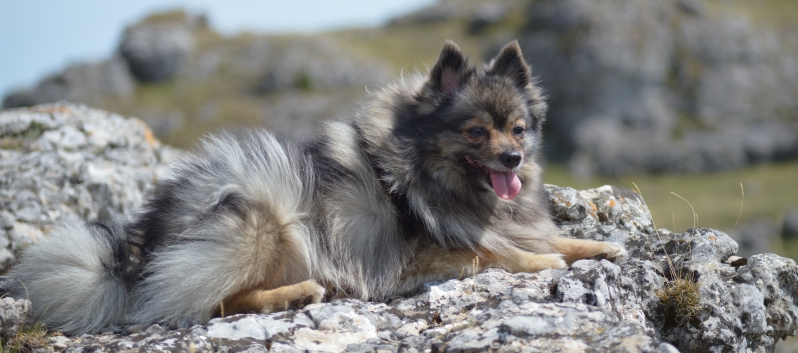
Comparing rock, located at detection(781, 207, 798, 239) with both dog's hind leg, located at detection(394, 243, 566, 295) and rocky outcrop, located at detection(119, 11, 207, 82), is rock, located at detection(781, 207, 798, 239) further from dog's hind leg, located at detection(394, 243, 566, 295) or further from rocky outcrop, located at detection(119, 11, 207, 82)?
rocky outcrop, located at detection(119, 11, 207, 82)

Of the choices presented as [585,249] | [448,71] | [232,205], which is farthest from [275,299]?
[585,249]

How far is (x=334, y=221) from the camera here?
541 centimetres

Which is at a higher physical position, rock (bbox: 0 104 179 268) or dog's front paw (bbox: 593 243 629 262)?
rock (bbox: 0 104 179 268)

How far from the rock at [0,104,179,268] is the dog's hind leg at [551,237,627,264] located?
4.48 meters

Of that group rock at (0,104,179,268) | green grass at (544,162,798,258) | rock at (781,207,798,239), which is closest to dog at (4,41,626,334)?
rock at (0,104,179,268)

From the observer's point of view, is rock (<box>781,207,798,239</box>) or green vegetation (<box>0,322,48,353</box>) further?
rock (<box>781,207,798,239</box>)

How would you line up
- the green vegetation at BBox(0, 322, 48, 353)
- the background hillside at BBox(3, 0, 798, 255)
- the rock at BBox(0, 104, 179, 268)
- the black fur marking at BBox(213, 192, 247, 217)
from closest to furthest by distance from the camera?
the green vegetation at BBox(0, 322, 48, 353) → the black fur marking at BBox(213, 192, 247, 217) → the rock at BBox(0, 104, 179, 268) → the background hillside at BBox(3, 0, 798, 255)

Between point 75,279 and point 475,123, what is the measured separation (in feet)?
11.1

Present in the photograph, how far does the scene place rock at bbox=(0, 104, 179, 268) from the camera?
690 centimetres

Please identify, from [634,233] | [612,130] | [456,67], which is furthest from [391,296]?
[612,130]

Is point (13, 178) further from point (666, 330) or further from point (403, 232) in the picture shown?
point (666, 330)

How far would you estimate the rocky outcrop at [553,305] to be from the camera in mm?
3942

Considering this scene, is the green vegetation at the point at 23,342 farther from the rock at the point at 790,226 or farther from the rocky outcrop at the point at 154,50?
the rocky outcrop at the point at 154,50

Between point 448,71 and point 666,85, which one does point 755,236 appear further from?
point 448,71
